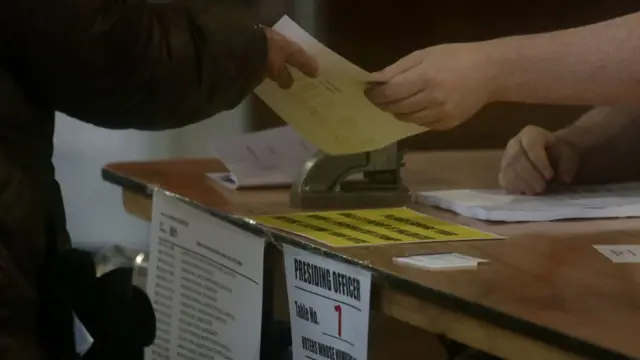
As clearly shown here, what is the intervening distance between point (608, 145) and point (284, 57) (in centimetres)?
51

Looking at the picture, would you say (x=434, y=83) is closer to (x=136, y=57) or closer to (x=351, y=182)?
(x=351, y=182)

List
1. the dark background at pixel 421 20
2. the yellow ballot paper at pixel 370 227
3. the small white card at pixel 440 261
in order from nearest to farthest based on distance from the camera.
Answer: the small white card at pixel 440 261, the yellow ballot paper at pixel 370 227, the dark background at pixel 421 20

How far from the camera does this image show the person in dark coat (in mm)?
847

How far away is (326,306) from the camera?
36.1 inches

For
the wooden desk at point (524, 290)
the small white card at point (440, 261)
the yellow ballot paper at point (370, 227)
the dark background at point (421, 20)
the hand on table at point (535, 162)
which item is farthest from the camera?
the dark background at point (421, 20)

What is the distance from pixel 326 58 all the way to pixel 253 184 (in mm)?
257

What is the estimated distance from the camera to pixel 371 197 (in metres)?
1.16

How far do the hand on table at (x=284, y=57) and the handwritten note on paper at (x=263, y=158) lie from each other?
228 millimetres

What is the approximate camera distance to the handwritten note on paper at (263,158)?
130 centimetres

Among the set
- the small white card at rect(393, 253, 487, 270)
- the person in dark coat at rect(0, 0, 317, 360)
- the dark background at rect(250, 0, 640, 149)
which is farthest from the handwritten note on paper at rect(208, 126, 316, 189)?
the dark background at rect(250, 0, 640, 149)

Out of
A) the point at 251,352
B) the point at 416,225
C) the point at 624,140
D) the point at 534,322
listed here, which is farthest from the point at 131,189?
the point at 534,322

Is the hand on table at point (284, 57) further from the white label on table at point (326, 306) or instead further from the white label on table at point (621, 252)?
the white label on table at point (621, 252)

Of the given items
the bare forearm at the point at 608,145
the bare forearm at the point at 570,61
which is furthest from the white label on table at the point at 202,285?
the bare forearm at the point at 608,145

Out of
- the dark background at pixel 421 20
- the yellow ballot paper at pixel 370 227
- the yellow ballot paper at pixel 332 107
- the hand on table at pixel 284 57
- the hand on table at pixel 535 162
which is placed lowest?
the yellow ballot paper at pixel 370 227
